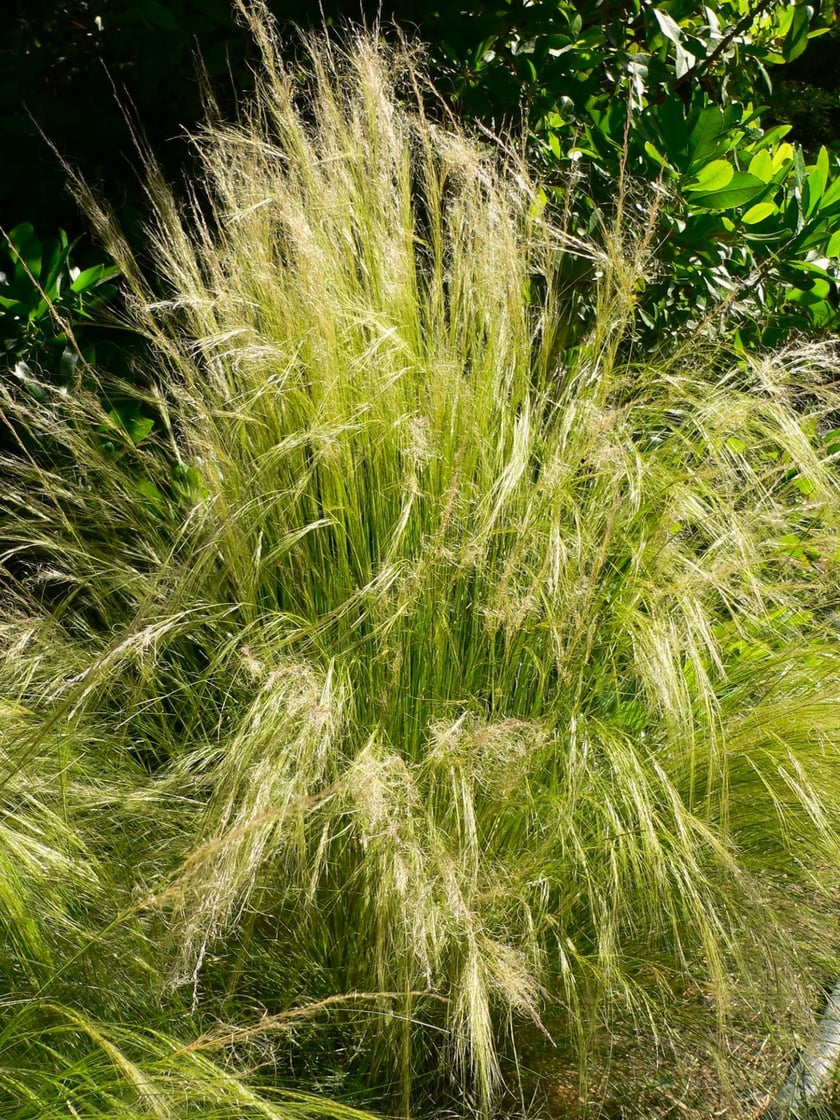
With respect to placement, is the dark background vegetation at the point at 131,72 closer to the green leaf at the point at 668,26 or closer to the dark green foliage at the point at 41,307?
the green leaf at the point at 668,26

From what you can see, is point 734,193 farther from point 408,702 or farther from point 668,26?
point 408,702

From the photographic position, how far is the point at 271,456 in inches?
78.1

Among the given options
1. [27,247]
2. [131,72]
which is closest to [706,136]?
[27,247]

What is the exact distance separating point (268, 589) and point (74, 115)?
1.60 meters

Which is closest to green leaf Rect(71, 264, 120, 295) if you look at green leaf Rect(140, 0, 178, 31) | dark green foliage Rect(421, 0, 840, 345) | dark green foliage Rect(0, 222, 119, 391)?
dark green foliage Rect(0, 222, 119, 391)

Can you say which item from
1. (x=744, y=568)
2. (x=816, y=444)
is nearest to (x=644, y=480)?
(x=744, y=568)

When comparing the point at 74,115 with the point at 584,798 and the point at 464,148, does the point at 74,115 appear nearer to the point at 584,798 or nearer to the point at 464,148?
the point at 464,148

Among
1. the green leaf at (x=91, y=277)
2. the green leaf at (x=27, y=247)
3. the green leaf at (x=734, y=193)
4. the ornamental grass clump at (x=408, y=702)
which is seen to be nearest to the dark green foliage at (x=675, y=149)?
the green leaf at (x=734, y=193)

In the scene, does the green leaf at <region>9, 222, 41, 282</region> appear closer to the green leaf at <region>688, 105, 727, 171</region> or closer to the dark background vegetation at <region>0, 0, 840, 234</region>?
the dark background vegetation at <region>0, 0, 840, 234</region>

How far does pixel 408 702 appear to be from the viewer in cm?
190

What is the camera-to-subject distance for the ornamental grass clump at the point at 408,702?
1.66 meters

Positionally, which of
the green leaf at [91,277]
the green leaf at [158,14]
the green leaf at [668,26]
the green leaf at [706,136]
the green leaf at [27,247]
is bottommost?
the green leaf at [706,136]

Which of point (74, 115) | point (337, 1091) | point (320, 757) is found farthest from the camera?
point (74, 115)

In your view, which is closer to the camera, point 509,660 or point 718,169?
point 509,660
